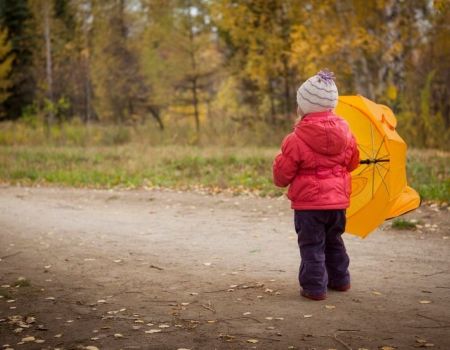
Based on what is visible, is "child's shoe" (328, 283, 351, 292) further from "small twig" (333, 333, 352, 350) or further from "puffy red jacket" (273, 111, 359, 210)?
"small twig" (333, 333, 352, 350)

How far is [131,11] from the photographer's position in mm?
38406

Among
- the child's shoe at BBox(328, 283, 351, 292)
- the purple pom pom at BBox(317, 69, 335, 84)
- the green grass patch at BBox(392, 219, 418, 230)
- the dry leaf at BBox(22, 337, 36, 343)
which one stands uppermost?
the purple pom pom at BBox(317, 69, 335, 84)

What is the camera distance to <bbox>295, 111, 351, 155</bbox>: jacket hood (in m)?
4.73

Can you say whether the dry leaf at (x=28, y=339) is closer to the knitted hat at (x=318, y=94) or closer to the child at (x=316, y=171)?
the child at (x=316, y=171)

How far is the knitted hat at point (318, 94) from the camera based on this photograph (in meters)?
4.75

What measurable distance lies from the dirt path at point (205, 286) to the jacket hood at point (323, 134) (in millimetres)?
1298

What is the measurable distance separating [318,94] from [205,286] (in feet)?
6.88

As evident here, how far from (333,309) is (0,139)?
2290cm

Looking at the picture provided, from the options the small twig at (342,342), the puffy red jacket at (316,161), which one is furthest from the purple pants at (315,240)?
the small twig at (342,342)

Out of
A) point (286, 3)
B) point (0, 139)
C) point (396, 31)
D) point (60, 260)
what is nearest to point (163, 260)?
point (60, 260)

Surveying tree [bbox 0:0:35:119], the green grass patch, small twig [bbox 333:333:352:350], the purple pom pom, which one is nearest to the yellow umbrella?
the purple pom pom

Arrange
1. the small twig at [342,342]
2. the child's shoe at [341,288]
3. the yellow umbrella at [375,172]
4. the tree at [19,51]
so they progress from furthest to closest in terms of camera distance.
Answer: the tree at [19,51]
the yellow umbrella at [375,172]
the child's shoe at [341,288]
the small twig at [342,342]

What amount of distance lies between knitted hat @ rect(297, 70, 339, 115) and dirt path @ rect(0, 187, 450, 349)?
1648 mm

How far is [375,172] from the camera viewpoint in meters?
5.46
